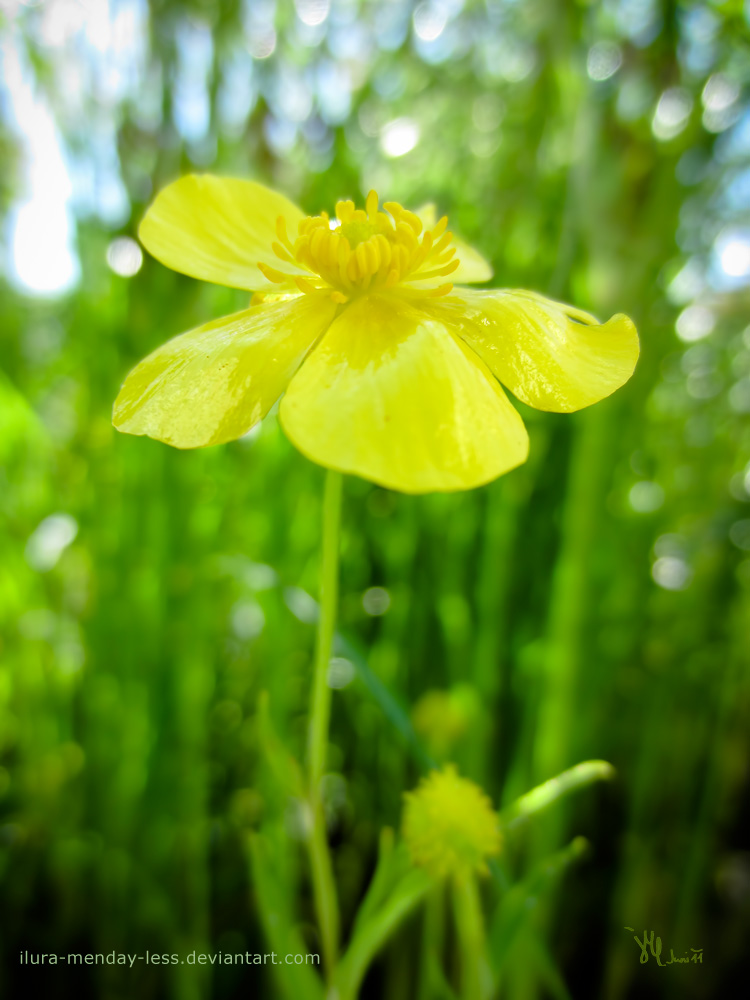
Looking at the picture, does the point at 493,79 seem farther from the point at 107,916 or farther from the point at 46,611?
the point at 107,916

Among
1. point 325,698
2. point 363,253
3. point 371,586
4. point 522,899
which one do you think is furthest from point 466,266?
point 371,586

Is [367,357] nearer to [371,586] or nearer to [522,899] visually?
[522,899]

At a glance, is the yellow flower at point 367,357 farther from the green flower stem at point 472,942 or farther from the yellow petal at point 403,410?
the green flower stem at point 472,942

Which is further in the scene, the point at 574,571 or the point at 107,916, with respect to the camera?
the point at 107,916

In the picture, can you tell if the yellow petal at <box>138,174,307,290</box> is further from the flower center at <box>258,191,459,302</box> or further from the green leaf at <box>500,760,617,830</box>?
the green leaf at <box>500,760,617,830</box>

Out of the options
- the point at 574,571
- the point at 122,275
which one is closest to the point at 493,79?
the point at 122,275
